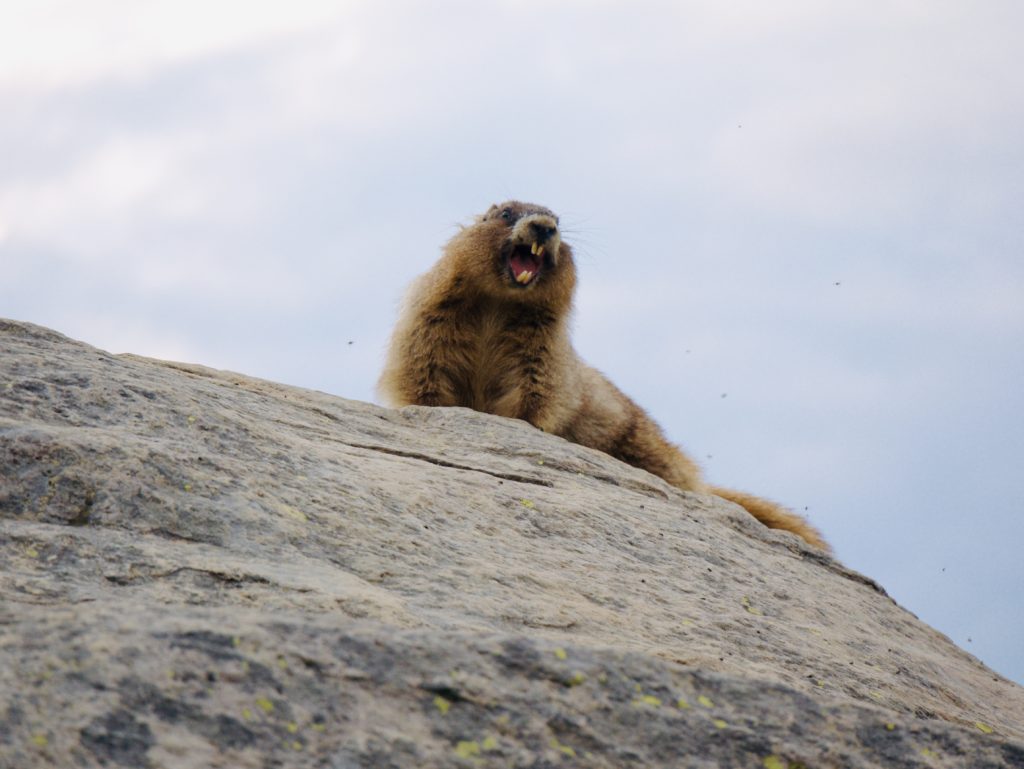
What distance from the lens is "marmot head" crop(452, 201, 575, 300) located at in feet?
31.8

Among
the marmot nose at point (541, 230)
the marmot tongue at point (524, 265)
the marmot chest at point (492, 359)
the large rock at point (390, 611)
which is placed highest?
the marmot nose at point (541, 230)

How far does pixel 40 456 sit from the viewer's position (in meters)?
4.56

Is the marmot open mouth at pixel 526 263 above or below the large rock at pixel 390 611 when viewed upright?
above

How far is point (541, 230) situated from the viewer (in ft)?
31.8

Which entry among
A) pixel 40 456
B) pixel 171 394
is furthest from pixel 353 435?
pixel 40 456

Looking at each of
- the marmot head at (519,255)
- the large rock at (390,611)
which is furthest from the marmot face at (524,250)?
the large rock at (390,611)

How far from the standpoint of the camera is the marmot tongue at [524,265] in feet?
31.7

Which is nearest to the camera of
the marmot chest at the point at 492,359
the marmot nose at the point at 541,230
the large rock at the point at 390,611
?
the large rock at the point at 390,611

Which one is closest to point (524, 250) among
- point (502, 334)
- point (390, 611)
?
point (502, 334)

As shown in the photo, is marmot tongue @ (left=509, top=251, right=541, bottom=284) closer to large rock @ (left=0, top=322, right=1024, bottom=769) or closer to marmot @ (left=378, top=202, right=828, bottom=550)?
marmot @ (left=378, top=202, right=828, bottom=550)

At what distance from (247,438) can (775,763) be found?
3057 mm

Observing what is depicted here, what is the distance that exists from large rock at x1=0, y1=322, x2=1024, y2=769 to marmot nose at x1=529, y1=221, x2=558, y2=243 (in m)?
2.34

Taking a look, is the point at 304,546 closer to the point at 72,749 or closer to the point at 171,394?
the point at 171,394

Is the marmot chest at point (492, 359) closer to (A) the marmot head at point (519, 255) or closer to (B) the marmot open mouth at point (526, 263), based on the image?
(A) the marmot head at point (519, 255)
